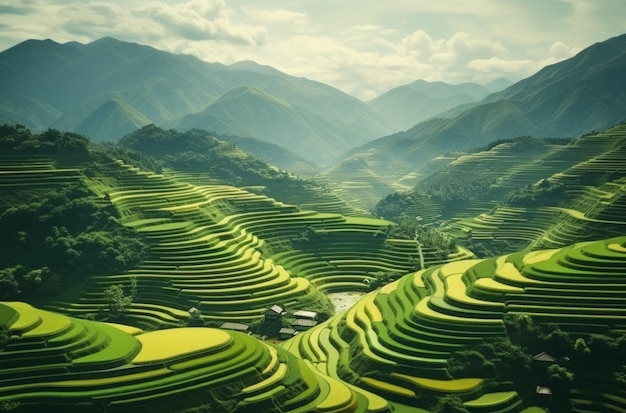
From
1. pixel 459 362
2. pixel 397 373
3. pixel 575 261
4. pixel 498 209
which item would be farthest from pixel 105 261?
pixel 498 209

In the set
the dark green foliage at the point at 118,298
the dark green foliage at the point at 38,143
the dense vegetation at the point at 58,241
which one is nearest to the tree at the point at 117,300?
the dark green foliage at the point at 118,298

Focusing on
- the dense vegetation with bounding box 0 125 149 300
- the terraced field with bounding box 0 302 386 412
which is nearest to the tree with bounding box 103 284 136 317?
the dense vegetation with bounding box 0 125 149 300

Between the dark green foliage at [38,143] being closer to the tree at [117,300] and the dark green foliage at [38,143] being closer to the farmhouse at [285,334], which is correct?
the tree at [117,300]

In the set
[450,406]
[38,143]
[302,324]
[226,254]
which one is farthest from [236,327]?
[38,143]

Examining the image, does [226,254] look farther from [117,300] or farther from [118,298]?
[117,300]

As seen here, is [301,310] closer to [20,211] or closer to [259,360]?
[259,360]

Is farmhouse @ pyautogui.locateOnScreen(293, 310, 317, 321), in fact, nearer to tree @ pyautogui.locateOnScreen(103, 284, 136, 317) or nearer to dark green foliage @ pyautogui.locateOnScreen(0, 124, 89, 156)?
tree @ pyautogui.locateOnScreen(103, 284, 136, 317)

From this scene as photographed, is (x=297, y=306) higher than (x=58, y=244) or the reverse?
the reverse
